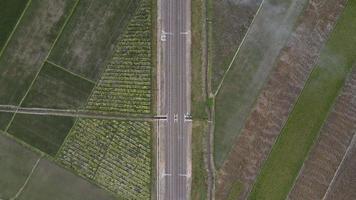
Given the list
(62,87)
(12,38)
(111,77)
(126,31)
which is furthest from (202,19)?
(12,38)

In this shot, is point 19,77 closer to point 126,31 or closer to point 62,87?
point 62,87

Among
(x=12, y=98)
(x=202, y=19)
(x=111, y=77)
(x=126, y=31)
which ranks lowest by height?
(x=12, y=98)

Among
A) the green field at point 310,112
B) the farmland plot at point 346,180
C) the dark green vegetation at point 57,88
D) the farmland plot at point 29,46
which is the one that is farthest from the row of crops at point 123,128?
the farmland plot at point 346,180

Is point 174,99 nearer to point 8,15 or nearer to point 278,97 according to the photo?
point 278,97

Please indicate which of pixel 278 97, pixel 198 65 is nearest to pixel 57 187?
pixel 198 65

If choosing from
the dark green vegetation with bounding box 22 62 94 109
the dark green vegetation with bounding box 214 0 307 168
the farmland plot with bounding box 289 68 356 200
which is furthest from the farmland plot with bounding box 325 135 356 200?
the dark green vegetation with bounding box 22 62 94 109
